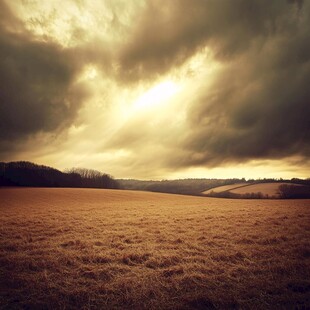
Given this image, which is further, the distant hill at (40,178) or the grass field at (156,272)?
the distant hill at (40,178)

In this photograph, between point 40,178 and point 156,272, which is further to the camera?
point 40,178

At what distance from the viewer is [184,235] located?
453 inches

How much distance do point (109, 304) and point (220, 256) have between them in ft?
16.4

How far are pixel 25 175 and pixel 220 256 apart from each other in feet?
350

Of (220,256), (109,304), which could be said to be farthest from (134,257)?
(220,256)

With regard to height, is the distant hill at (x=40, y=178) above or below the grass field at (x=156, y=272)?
above

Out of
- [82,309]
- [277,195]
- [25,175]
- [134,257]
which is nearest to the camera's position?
[82,309]

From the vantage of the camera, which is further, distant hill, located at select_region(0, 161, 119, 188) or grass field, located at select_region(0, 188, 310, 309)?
distant hill, located at select_region(0, 161, 119, 188)

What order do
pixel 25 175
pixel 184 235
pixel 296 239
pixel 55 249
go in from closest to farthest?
pixel 55 249
pixel 296 239
pixel 184 235
pixel 25 175

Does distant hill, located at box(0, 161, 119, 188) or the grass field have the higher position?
distant hill, located at box(0, 161, 119, 188)

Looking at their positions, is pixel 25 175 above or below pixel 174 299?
above

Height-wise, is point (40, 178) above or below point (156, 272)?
above

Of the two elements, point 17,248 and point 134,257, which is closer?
point 134,257

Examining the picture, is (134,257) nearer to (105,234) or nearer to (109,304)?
(109,304)
